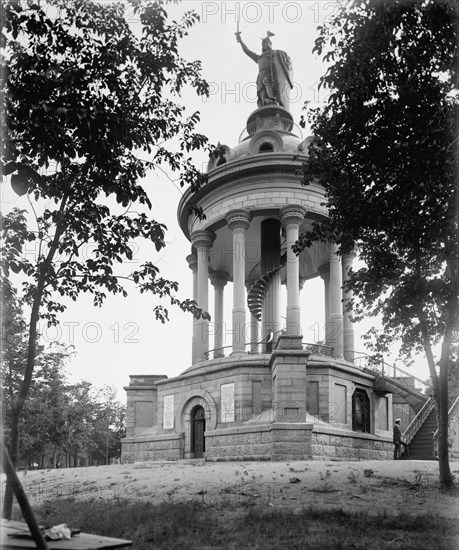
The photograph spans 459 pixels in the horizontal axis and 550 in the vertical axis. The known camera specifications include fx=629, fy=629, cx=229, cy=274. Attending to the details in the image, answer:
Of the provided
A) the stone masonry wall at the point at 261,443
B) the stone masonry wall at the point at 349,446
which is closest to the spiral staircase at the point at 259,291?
the stone masonry wall at the point at 261,443

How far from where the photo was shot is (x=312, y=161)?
14.9 metres

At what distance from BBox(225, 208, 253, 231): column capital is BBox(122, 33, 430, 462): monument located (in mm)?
57

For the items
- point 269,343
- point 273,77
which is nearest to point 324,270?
point 269,343

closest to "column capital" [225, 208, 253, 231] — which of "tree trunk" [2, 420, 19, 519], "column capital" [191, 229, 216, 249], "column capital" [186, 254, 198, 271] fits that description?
"column capital" [191, 229, 216, 249]

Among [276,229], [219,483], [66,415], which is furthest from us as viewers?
[66,415]

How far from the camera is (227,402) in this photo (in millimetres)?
26719

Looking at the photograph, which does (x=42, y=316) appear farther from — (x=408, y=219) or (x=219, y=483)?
(x=408, y=219)

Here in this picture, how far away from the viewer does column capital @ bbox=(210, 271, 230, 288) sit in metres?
37.3

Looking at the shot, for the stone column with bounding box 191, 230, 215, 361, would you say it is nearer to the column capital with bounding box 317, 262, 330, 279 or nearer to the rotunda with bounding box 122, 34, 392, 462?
the rotunda with bounding box 122, 34, 392, 462

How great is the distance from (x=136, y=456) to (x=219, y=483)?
1706 cm

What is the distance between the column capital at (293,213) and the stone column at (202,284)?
437 cm

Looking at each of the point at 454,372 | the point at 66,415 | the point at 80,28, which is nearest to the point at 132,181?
the point at 80,28

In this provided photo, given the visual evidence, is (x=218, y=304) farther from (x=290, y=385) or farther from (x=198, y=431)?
(x=290, y=385)

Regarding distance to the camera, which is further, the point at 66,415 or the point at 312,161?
the point at 66,415
